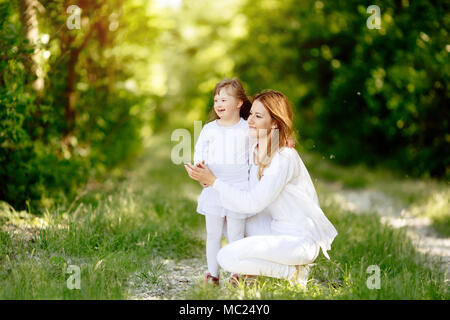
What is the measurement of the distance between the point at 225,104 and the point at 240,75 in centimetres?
1006

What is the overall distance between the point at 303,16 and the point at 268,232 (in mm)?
8609

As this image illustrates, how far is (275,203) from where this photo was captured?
3.38 meters

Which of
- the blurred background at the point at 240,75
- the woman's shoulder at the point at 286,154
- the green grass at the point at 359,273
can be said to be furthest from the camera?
the blurred background at the point at 240,75

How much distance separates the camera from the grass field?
3.19m

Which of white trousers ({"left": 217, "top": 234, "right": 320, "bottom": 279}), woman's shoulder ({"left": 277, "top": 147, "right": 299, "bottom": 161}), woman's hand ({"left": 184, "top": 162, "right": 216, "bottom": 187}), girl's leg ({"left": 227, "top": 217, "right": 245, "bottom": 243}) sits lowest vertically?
white trousers ({"left": 217, "top": 234, "right": 320, "bottom": 279})

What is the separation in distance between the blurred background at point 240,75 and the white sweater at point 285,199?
0.65 m

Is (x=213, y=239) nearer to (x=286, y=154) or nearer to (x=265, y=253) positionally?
(x=265, y=253)

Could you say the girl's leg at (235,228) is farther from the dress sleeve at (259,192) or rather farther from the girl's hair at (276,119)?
the girl's hair at (276,119)

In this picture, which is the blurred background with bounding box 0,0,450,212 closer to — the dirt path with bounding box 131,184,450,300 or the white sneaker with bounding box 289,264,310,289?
the white sneaker with bounding box 289,264,310,289

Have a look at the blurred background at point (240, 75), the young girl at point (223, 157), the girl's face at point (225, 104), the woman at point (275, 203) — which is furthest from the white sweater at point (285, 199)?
the blurred background at point (240, 75)

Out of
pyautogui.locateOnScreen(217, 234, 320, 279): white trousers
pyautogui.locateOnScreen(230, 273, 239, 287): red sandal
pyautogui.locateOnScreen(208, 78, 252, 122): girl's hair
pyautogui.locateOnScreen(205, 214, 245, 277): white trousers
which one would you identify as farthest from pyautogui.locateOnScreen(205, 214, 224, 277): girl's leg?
pyautogui.locateOnScreen(208, 78, 252, 122): girl's hair

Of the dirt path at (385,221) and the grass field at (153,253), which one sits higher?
the grass field at (153,253)

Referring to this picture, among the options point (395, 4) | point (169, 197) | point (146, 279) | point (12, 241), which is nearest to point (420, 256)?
point (146, 279)

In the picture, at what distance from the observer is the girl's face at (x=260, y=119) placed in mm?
3348
